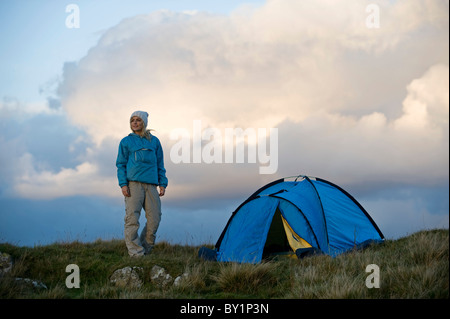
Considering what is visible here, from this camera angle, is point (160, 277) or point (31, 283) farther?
point (160, 277)

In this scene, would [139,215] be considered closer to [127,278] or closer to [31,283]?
[127,278]

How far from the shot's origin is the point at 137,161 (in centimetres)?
838

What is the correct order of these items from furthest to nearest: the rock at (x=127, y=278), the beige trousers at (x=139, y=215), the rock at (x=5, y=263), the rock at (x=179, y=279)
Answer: the beige trousers at (x=139, y=215), the rock at (x=5, y=263), the rock at (x=127, y=278), the rock at (x=179, y=279)

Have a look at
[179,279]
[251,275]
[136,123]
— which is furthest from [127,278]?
[136,123]

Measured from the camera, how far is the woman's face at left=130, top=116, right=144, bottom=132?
8547 millimetres

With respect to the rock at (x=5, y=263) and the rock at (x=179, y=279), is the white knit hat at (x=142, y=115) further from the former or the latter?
the rock at (x=5, y=263)

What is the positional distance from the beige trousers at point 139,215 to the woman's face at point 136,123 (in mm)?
1086

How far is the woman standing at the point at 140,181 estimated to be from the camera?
327 inches

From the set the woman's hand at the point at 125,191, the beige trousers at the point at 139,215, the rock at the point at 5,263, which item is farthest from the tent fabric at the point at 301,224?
the rock at the point at 5,263

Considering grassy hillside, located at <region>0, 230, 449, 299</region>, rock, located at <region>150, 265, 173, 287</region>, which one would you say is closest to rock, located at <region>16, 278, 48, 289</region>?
grassy hillside, located at <region>0, 230, 449, 299</region>

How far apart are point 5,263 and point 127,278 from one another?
2.15 m

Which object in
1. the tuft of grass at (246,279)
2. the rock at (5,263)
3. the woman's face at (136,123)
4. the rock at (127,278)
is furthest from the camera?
the woman's face at (136,123)

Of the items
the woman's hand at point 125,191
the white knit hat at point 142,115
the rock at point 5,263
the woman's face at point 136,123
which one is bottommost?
the rock at point 5,263
